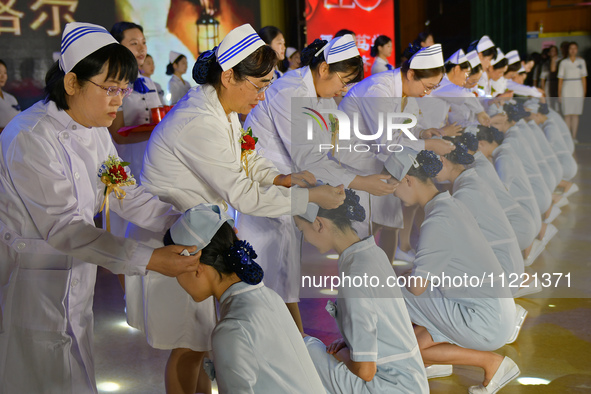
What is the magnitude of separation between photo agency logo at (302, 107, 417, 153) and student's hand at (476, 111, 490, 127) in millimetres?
1038

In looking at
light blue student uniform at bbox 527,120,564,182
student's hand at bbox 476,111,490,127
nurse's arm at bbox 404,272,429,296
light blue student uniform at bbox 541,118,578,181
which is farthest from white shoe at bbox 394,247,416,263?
light blue student uniform at bbox 541,118,578,181

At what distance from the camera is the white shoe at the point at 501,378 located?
2623 millimetres

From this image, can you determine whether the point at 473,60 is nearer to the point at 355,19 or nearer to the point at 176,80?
the point at 176,80

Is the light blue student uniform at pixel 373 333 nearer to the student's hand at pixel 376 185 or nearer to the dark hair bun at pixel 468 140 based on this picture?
the student's hand at pixel 376 185

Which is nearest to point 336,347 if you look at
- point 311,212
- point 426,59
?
point 311,212

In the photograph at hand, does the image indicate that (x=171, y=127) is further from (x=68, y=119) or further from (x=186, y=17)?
(x=186, y=17)

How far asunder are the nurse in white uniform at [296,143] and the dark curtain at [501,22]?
925 cm

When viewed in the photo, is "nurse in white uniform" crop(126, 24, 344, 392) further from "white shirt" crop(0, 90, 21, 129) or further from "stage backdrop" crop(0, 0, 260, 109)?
"stage backdrop" crop(0, 0, 260, 109)

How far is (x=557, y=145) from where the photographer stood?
18.1ft

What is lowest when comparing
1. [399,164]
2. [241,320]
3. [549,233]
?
[549,233]

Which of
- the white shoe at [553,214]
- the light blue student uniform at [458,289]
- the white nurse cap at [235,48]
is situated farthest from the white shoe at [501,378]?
the white shoe at [553,214]

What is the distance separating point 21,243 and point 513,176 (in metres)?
3.13

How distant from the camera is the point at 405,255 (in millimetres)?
2971

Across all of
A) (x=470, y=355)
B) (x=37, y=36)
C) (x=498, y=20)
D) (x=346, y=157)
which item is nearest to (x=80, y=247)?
(x=346, y=157)
